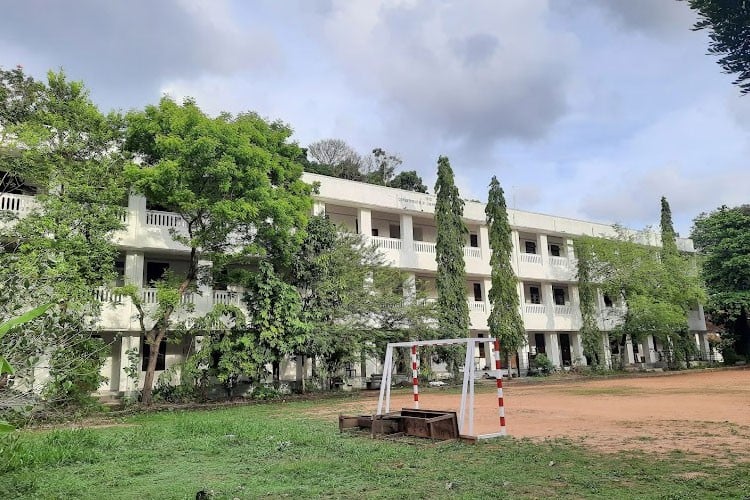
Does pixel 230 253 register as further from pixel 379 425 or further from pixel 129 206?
pixel 379 425

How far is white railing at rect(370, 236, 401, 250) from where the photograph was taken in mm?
25734

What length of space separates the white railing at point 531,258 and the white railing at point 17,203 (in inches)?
909

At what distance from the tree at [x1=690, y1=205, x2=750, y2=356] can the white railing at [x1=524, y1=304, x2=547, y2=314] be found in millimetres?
12366

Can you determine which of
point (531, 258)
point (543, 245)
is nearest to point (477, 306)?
point (531, 258)

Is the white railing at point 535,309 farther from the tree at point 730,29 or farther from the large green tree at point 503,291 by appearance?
the tree at point 730,29

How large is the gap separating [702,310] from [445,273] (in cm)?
2519

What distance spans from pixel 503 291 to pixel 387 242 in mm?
6020

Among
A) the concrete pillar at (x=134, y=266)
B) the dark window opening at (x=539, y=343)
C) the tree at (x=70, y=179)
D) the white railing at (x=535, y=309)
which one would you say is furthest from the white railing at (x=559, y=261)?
the tree at (x=70, y=179)

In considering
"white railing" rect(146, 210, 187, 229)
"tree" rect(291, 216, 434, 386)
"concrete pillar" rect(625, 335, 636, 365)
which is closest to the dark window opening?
"concrete pillar" rect(625, 335, 636, 365)

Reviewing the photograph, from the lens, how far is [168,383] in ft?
60.7

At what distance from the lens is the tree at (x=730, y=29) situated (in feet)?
12.0

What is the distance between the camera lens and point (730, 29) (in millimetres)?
3740

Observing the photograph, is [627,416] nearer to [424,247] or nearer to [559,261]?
[424,247]

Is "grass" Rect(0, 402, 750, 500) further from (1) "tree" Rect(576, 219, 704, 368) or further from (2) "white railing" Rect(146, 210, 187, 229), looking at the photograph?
(1) "tree" Rect(576, 219, 704, 368)
